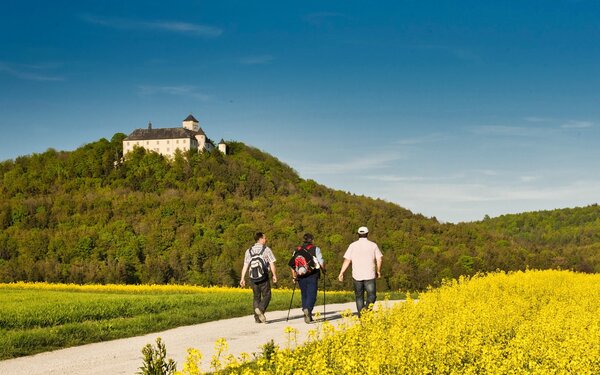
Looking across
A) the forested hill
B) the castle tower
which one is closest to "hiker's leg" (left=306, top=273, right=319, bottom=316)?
the forested hill

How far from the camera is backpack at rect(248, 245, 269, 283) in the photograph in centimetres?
1609

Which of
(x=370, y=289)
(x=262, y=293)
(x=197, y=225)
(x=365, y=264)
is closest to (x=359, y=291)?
(x=370, y=289)

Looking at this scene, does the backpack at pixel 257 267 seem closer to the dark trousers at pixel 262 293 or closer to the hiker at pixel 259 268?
the hiker at pixel 259 268

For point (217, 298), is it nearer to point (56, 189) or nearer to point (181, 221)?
point (181, 221)

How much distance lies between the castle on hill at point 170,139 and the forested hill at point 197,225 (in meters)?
2.67

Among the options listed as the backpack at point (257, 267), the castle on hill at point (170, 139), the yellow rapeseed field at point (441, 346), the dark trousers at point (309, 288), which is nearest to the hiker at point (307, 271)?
the dark trousers at point (309, 288)

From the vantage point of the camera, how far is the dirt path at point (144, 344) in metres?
10.7

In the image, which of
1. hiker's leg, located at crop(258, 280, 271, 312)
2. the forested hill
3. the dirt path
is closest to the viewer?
the dirt path

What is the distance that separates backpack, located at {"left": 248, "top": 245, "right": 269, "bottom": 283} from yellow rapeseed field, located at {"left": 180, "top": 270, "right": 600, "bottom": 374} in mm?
4035

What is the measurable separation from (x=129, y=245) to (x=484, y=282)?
6965 centimetres

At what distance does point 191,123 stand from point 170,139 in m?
9.13

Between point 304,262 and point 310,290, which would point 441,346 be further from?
point 310,290

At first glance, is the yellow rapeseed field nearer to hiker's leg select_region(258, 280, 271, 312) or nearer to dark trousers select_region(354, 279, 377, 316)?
dark trousers select_region(354, 279, 377, 316)

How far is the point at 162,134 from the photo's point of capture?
146 m
